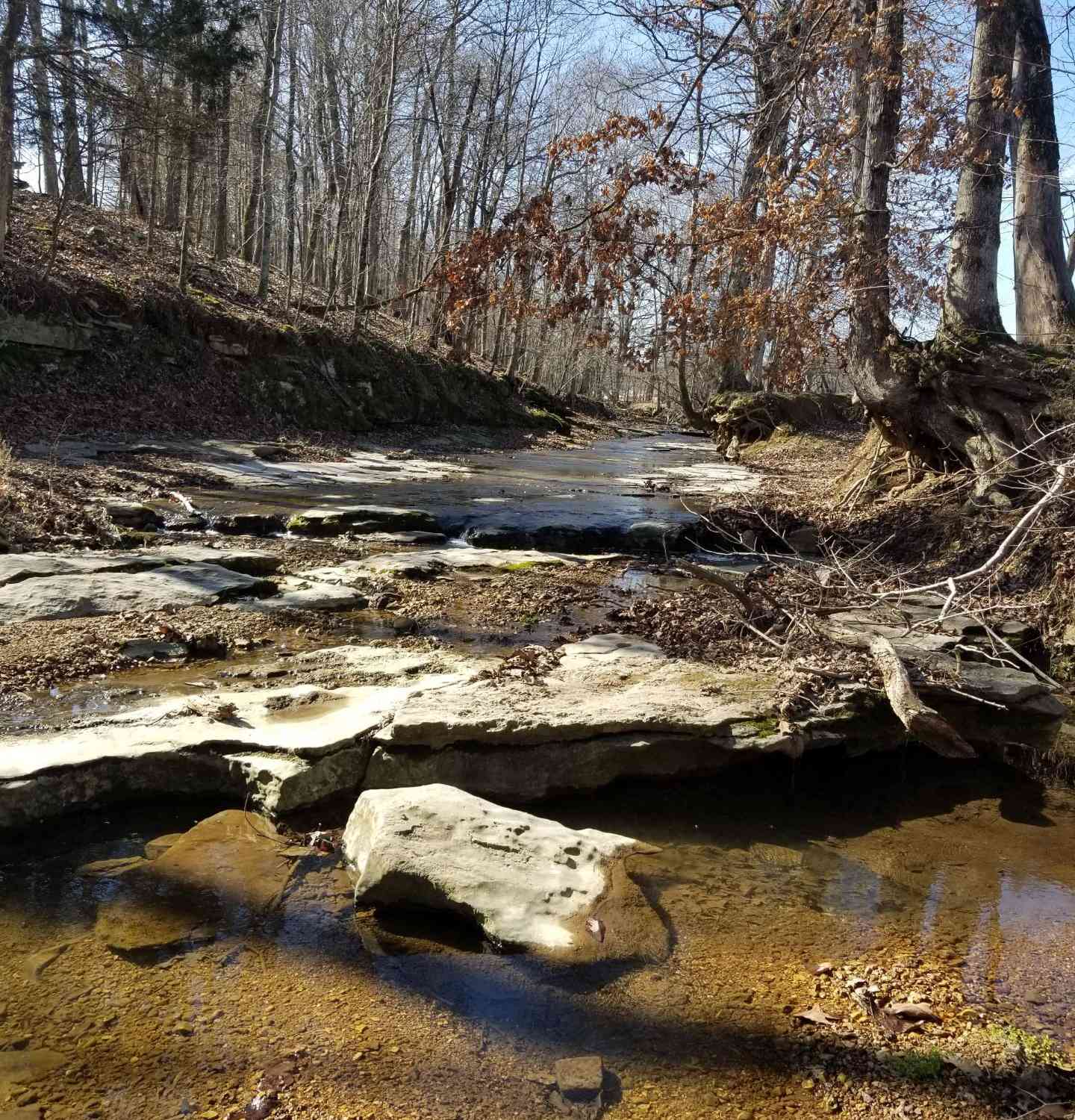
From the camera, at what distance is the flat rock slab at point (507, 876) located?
2877 millimetres

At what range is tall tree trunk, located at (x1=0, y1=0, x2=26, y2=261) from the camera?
13.6 metres

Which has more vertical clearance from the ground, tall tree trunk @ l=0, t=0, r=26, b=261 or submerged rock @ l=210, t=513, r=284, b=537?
tall tree trunk @ l=0, t=0, r=26, b=261

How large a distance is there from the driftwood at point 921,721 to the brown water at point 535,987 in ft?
1.56

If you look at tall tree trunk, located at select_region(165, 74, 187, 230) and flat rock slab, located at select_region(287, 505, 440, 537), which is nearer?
flat rock slab, located at select_region(287, 505, 440, 537)

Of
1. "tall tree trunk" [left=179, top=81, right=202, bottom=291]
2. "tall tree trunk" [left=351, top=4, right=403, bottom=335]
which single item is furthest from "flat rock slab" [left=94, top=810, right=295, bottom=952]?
"tall tree trunk" [left=351, top=4, right=403, bottom=335]

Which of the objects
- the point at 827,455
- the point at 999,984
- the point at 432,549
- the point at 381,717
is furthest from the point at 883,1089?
the point at 827,455

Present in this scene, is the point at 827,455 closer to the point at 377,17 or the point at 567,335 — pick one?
the point at 377,17

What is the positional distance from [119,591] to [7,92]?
1269 cm

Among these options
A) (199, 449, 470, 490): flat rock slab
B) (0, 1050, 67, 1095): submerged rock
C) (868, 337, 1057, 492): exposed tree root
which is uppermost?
(868, 337, 1057, 492): exposed tree root

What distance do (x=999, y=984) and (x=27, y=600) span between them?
5.88 m

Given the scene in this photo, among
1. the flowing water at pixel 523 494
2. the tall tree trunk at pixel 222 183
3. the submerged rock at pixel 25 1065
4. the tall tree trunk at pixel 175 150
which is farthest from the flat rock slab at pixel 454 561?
the tall tree trunk at pixel 222 183

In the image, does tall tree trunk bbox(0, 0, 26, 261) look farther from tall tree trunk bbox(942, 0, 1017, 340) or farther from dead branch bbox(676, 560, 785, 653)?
dead branch bbox(676, 560, 785, 653)

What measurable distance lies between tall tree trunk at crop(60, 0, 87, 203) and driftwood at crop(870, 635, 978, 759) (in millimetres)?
14982

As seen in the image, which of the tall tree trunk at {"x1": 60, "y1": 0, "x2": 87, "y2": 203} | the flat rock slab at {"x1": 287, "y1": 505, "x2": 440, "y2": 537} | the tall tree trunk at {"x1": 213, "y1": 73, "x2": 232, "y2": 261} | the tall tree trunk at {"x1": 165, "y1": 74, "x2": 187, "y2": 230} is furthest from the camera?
the tall tree trunk at {"x1": 213, "y1": 73, "x2": 232, "y2": 261}
